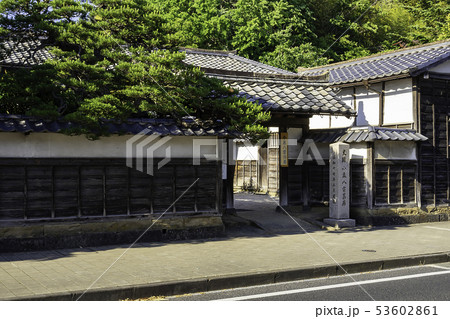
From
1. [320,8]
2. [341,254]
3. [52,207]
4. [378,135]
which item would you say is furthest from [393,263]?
[320,8]

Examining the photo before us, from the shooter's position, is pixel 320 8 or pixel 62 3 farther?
pixel 320 8

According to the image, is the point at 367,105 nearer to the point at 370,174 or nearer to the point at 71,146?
the point at 370,174

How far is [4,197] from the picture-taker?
10844mm

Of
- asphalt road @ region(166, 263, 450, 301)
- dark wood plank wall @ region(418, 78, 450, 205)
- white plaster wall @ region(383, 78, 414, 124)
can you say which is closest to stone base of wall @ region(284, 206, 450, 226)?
dark wood plank wall @ region(418, 78, 450, 205)

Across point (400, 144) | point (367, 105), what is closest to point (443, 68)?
point (367, 105)

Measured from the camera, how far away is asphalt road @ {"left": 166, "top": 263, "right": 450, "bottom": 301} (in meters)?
7.76

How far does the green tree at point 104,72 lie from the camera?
10.9 meters

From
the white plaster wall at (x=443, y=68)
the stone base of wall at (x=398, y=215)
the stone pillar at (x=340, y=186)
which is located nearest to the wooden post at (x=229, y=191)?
the stone pillar at (x=340, y=186)

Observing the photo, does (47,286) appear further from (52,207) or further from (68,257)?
(52,207)

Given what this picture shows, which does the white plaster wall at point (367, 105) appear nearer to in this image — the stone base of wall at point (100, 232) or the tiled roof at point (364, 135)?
the tiled roof at point (364, 135)

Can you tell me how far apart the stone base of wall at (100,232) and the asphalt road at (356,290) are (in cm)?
439

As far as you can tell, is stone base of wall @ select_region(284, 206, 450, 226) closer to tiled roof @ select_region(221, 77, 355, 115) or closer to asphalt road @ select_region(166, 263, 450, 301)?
tiled roof @ select_region(221, 77, 355, 115)

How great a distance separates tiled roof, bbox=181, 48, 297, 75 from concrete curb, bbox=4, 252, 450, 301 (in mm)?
11965

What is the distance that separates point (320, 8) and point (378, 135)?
74.3ft
